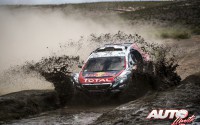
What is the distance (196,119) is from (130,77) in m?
4.06

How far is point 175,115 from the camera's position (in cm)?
930

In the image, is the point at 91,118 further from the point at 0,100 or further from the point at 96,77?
the point at 0,100

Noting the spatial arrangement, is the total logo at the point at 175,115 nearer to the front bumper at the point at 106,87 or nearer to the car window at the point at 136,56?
the front bumper at the point at 106,87

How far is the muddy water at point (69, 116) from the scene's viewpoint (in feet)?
34.8

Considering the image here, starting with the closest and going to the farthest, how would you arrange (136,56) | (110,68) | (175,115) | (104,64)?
(175,115) < (110,68) < (104,64) < (136,56)

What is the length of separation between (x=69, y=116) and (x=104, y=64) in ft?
9.59

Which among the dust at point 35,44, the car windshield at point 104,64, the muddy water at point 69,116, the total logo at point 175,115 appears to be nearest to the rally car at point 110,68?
the car windshield at point 104,64

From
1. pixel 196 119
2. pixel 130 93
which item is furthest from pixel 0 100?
pixel 196 119

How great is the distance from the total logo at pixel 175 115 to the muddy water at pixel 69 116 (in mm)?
1725

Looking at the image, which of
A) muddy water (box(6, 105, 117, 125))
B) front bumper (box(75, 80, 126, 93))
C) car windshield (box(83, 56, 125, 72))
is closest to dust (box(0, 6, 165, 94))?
car windshield (box(83, 56, 125, 72))

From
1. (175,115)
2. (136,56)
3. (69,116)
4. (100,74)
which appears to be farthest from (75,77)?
(175,115)

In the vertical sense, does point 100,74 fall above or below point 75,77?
above

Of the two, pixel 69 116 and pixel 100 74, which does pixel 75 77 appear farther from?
pixel 69 116

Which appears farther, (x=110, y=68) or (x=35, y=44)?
(x=35, y=44)
